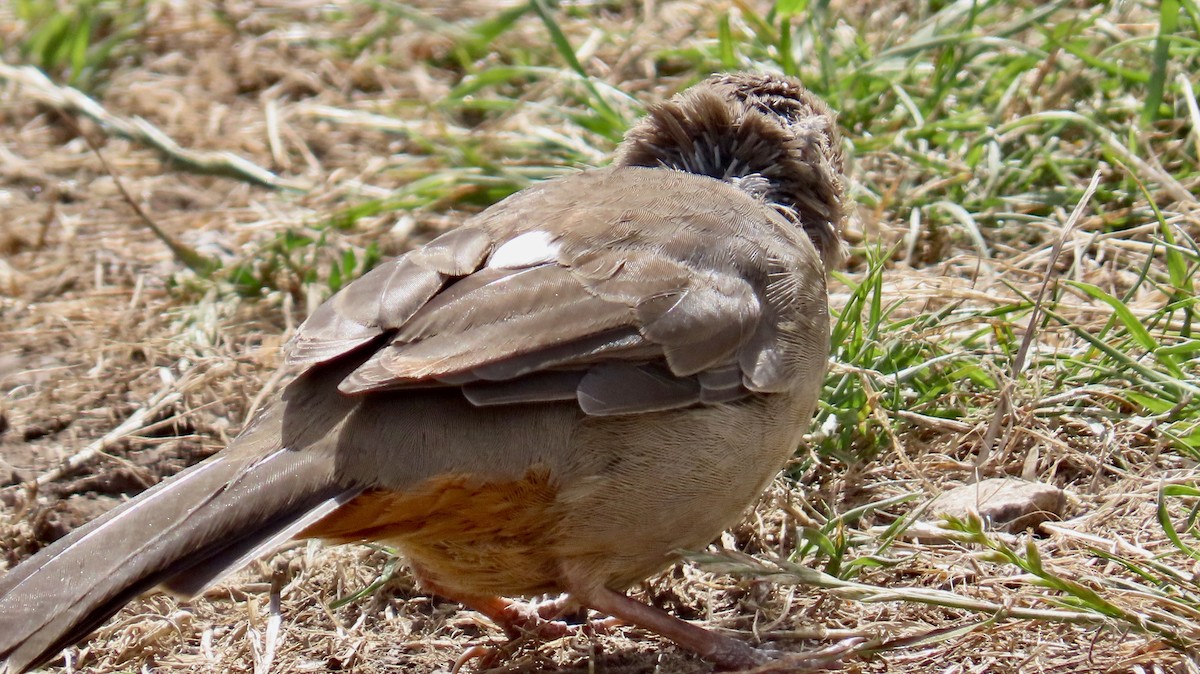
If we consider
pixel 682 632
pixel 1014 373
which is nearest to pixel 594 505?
pixel 682 632

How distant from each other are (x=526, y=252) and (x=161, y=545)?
4.15 ft

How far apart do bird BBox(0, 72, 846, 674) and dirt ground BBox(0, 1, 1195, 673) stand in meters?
0.35

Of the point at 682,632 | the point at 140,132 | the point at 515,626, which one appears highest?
the point at 140,132

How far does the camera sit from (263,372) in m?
5.46

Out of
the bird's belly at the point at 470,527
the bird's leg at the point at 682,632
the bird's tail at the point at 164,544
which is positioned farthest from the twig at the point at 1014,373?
the bird's tail at the point at 164,544

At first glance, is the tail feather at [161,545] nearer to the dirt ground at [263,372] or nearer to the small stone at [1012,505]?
the dirt ground at [263,372]

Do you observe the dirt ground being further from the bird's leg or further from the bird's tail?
the bird's tail

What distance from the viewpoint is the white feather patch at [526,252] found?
13.0 ft

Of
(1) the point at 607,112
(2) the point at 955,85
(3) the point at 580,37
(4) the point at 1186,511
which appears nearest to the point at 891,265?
(2) the point at 955,85

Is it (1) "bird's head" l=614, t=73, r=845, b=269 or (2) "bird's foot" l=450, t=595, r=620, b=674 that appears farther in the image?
(1) "bird's head" l=614, t=73, r=845, b=269

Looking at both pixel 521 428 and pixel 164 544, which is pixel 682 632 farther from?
pixel 164 544

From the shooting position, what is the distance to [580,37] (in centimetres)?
739

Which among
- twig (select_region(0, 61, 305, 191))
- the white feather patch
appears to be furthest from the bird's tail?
twig (select_region(0, 61, 305, 191))

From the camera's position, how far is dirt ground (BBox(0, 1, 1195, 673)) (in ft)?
13.5
